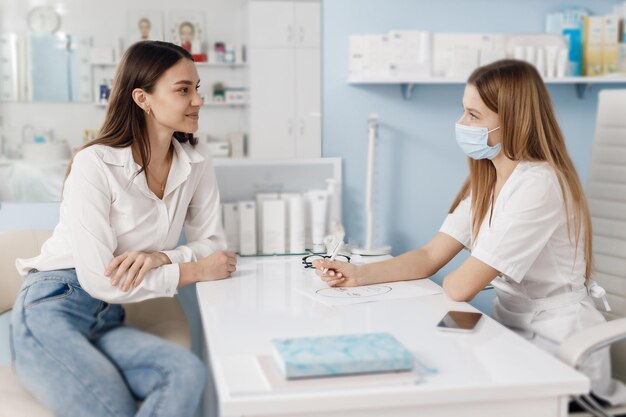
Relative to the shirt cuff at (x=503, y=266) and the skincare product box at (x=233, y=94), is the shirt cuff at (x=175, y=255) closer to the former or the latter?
the skincare product box at (x=233, y=94)

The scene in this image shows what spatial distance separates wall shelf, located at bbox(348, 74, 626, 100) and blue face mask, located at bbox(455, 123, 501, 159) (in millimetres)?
614

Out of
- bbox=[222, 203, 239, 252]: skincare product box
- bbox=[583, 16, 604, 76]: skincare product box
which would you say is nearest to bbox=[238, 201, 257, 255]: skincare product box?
bbox=[222, 203, 239, 252]: skincare product box

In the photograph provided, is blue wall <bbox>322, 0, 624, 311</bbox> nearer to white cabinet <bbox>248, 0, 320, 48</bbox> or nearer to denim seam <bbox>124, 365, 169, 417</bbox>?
white cabinet <bbox>248, 0, 320, 48</bbox>

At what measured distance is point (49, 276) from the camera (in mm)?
1842

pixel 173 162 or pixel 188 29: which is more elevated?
pixel 188 29

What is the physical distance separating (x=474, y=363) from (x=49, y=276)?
1111mm

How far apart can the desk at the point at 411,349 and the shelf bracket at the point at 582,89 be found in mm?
1249

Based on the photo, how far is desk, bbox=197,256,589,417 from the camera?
112 centimetres

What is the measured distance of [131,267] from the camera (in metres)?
1.78

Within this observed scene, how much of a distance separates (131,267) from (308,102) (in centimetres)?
89

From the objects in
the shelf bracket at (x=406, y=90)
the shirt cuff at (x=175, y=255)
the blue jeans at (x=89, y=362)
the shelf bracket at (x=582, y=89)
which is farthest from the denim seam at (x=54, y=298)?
the shelf bracket at (x=582, y=89)

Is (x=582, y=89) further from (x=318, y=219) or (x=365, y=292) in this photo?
(x=365, y=292)

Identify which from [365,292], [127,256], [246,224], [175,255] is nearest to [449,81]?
[246,224]

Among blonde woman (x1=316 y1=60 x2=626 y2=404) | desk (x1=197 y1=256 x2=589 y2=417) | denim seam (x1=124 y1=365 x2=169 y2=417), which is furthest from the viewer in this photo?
blonde woman (x1=316 y1=60 x2=626 y2=404)
